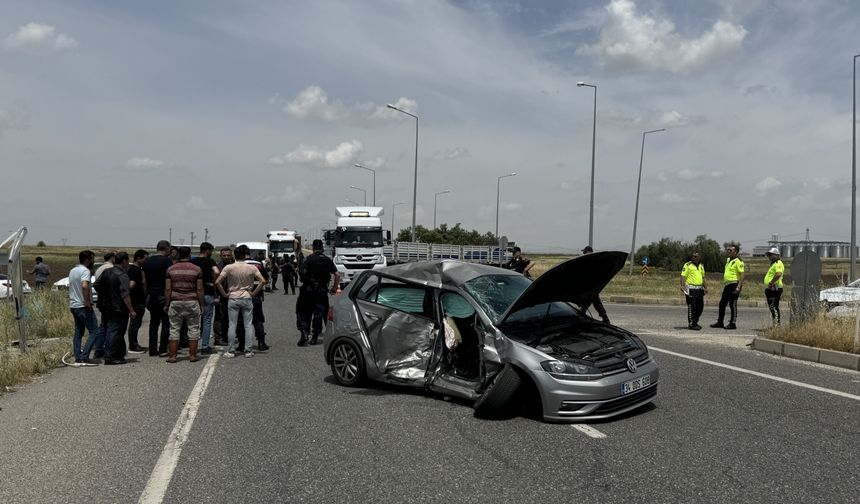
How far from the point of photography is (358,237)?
29.9 meters

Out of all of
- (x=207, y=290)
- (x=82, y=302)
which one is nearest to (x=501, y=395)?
(x=207, y=290)

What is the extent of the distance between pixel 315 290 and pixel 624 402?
6.62 metres

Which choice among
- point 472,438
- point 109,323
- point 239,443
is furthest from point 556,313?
point 109,323

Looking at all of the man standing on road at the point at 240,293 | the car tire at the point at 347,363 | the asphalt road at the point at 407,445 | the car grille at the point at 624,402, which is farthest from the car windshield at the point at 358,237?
the car grille at the point at 624,402

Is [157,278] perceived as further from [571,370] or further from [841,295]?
[841,295]

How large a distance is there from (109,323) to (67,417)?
12.1ft

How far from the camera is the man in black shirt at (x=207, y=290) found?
11.5m

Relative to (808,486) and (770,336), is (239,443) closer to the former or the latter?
(808,486)

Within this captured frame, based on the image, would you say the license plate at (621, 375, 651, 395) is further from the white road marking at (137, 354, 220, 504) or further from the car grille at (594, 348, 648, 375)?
the white road marking at (137, 354, 220, 504)

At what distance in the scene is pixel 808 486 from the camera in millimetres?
4680

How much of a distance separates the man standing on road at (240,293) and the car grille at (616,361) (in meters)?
6.05

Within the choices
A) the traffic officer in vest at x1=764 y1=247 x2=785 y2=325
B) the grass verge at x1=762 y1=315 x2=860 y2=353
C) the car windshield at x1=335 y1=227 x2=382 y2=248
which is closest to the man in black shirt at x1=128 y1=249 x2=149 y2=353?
the grass verge at x1=762 y1=315 x2=860 y2=353

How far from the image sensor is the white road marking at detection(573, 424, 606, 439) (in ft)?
19.8

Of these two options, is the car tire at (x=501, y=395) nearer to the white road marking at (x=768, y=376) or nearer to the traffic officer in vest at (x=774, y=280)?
the white road marking at (x=768, y=376)
